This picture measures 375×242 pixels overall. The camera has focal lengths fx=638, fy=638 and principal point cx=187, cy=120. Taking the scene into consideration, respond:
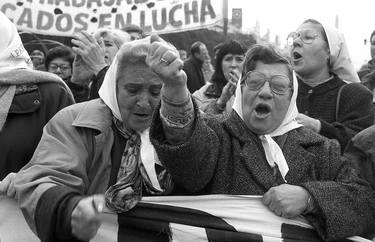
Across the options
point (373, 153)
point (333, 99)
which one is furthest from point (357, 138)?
point (333, 99)

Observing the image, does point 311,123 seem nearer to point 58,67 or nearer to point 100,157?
point 100,157

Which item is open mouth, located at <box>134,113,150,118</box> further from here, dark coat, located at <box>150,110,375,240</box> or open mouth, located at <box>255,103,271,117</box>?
open mouth, located at <box>255,103,271,117</box>

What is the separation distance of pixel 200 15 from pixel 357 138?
3.96m

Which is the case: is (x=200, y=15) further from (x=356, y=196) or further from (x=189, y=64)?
(x=356, y=196)

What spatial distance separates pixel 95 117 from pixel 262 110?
0.75 m

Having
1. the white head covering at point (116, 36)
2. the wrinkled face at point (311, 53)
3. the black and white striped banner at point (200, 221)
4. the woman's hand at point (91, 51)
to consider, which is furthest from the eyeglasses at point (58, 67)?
the black and white striped banner at point (200, 221)

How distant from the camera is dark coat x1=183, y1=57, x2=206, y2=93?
22.0 ft

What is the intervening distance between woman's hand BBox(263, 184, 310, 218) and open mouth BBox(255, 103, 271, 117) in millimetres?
346

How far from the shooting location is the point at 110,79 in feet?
9.55

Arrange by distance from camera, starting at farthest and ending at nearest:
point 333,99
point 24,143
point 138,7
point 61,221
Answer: point 138,7 → point 333,99 → point 24,143 → point 61,221

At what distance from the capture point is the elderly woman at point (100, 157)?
8.43ft

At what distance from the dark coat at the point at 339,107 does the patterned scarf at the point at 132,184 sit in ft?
4.22

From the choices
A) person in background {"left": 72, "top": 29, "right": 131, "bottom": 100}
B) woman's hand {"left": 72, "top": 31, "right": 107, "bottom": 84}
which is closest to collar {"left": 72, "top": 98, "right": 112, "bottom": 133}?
person in background {"left": 72, "top": 29, "right": 131, "bottom": 100}

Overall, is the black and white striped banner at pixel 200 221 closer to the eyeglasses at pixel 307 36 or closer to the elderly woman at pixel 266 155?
the elderly woman at pixel 266 155
